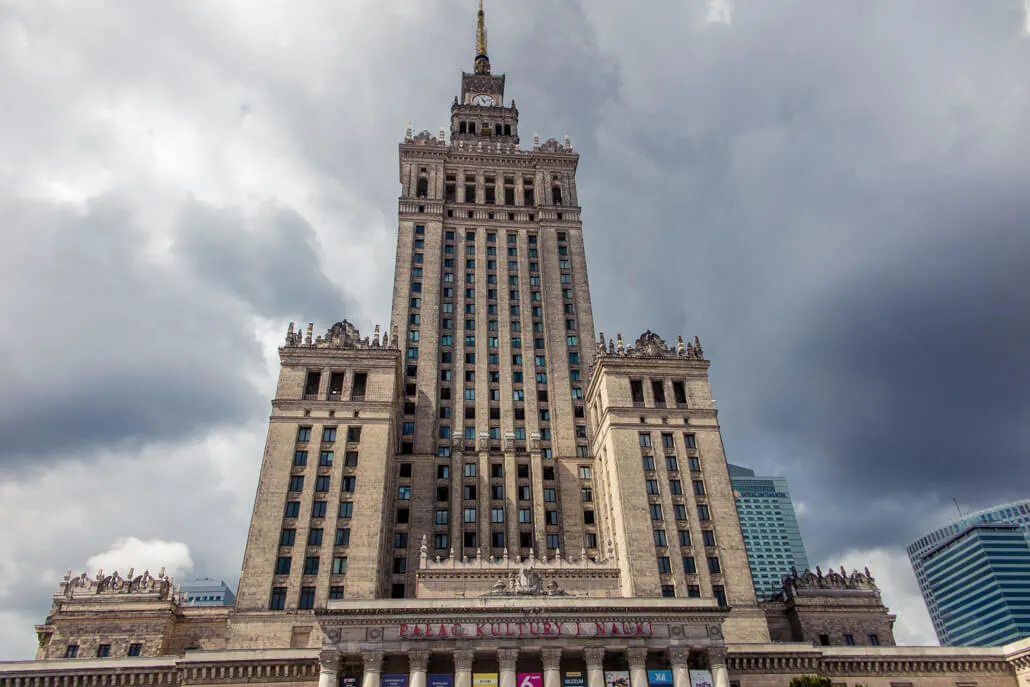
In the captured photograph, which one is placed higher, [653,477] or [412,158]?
[412,158]

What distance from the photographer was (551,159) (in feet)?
401

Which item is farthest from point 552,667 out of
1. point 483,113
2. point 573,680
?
point 483,113

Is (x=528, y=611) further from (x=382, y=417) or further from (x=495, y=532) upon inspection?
(x=382, y=417)

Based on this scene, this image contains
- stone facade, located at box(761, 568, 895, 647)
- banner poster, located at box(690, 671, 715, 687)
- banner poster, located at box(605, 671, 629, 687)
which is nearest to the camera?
banner poster, located at box(605, 671, 629, 687)

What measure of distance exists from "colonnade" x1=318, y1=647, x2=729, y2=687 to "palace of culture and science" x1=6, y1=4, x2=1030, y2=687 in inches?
7.5

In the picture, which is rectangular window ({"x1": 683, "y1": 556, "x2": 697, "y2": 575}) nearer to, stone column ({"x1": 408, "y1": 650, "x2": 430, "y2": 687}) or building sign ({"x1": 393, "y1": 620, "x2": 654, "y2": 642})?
building sign ({"x1": 393, "y1": 620, "x2": 654, "y2": 642})

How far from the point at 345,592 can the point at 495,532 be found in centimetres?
2074

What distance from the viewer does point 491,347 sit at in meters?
101

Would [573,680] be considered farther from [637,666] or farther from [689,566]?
[689,566]

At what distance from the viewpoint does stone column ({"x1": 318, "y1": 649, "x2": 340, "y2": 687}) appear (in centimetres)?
5653

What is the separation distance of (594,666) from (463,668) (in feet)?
35.8

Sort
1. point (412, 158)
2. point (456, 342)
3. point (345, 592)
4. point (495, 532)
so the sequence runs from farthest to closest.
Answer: point (412, 158) < point (456, 342) < point (495, 532) < point (345, 592)

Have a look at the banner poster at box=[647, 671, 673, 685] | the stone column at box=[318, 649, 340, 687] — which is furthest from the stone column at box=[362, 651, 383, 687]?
the banner poster at box=[647, 671, 673, 685]

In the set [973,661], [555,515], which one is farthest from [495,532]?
[973,661]
